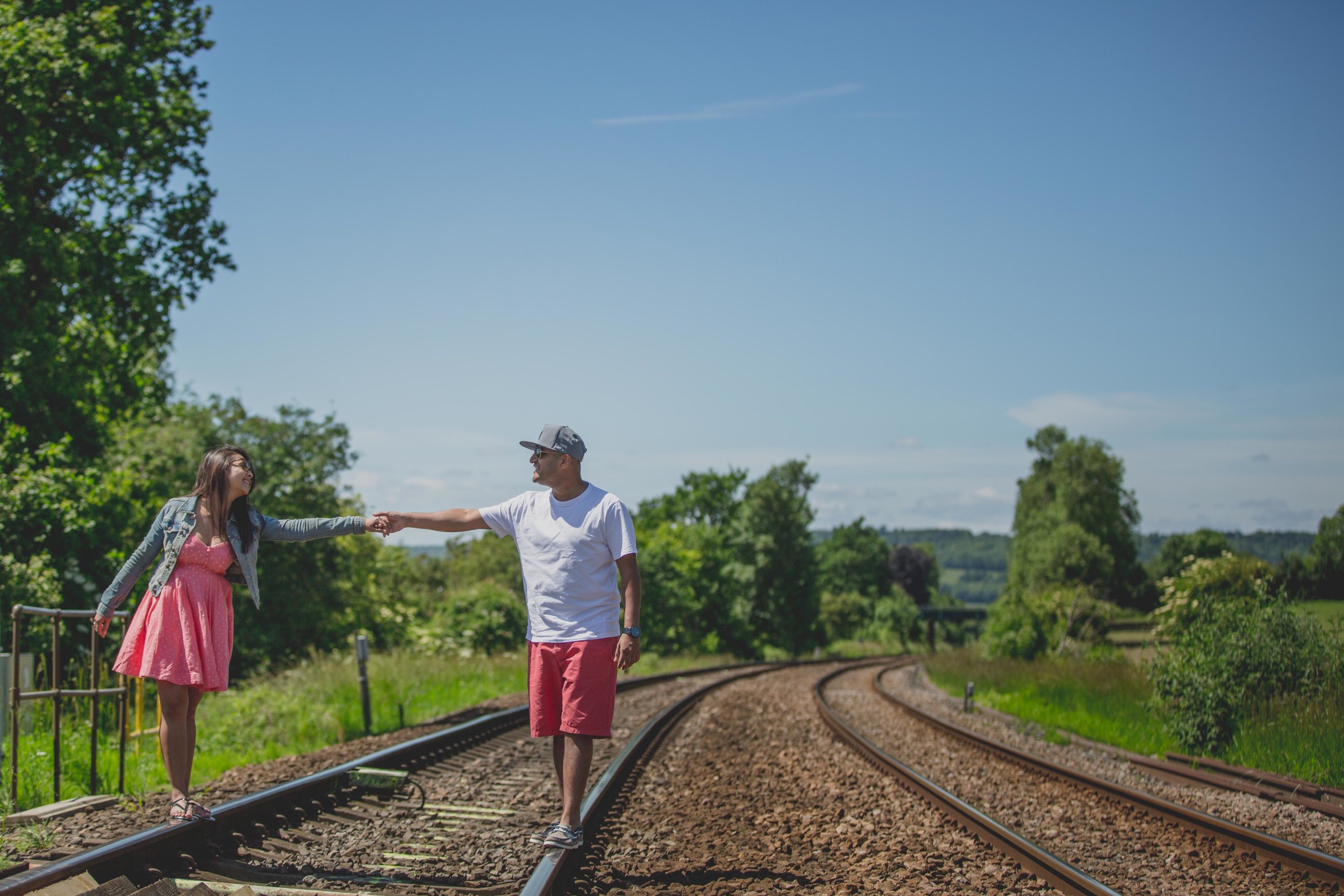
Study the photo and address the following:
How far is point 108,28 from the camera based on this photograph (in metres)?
14.7

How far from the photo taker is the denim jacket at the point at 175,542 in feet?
15.1

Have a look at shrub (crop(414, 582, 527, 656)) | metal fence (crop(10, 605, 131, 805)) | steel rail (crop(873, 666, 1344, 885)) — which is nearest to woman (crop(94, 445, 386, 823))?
metal fence (crop(10, 605, 131, 805))

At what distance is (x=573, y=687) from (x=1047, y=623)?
24.5 meters

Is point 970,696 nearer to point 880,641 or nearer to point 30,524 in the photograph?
point 30,524

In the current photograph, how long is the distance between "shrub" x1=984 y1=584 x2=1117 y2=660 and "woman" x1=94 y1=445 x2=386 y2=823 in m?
22.9

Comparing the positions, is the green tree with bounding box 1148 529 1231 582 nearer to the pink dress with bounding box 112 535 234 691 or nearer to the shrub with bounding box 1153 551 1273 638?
the shrub with bounding box 1153 551 1273 638

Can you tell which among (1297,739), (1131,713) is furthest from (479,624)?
(1297,739)

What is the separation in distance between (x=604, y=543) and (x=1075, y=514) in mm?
66629

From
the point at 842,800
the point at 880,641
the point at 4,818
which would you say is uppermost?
the point at 4,818

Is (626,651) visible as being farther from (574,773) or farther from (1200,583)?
(1200,583)

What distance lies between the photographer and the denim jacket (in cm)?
460

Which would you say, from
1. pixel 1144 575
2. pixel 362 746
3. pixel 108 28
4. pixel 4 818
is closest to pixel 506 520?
pixel 4 818

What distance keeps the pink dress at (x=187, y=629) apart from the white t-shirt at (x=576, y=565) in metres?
1.43

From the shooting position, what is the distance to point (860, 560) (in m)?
117
